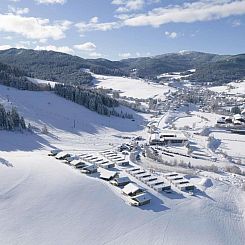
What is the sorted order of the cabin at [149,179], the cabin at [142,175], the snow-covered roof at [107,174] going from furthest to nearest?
the cabin at [142,175]
the cabin at [149,179]
the snow-covered roof at [107,174]

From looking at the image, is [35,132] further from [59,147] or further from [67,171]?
[67,171]

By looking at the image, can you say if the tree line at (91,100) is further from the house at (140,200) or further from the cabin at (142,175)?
the house at (140,200)

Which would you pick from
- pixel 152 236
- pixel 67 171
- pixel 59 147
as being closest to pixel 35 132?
pixel 59 147

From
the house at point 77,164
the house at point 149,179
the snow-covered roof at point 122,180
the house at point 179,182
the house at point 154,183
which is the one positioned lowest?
the house at point 179,182

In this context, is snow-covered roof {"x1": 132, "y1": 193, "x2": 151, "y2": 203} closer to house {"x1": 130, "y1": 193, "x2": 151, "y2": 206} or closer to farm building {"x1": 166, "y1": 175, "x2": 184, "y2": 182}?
house {"x1": 130, "y1": 193, "x2": 151, "y2": 206}

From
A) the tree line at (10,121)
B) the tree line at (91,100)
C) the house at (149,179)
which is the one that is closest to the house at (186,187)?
the house at (149,179)

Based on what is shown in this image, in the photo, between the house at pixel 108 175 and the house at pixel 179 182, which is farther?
the house at pixel 179 182

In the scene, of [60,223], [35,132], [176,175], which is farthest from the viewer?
[35,132]

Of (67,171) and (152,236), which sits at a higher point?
(67,171)
